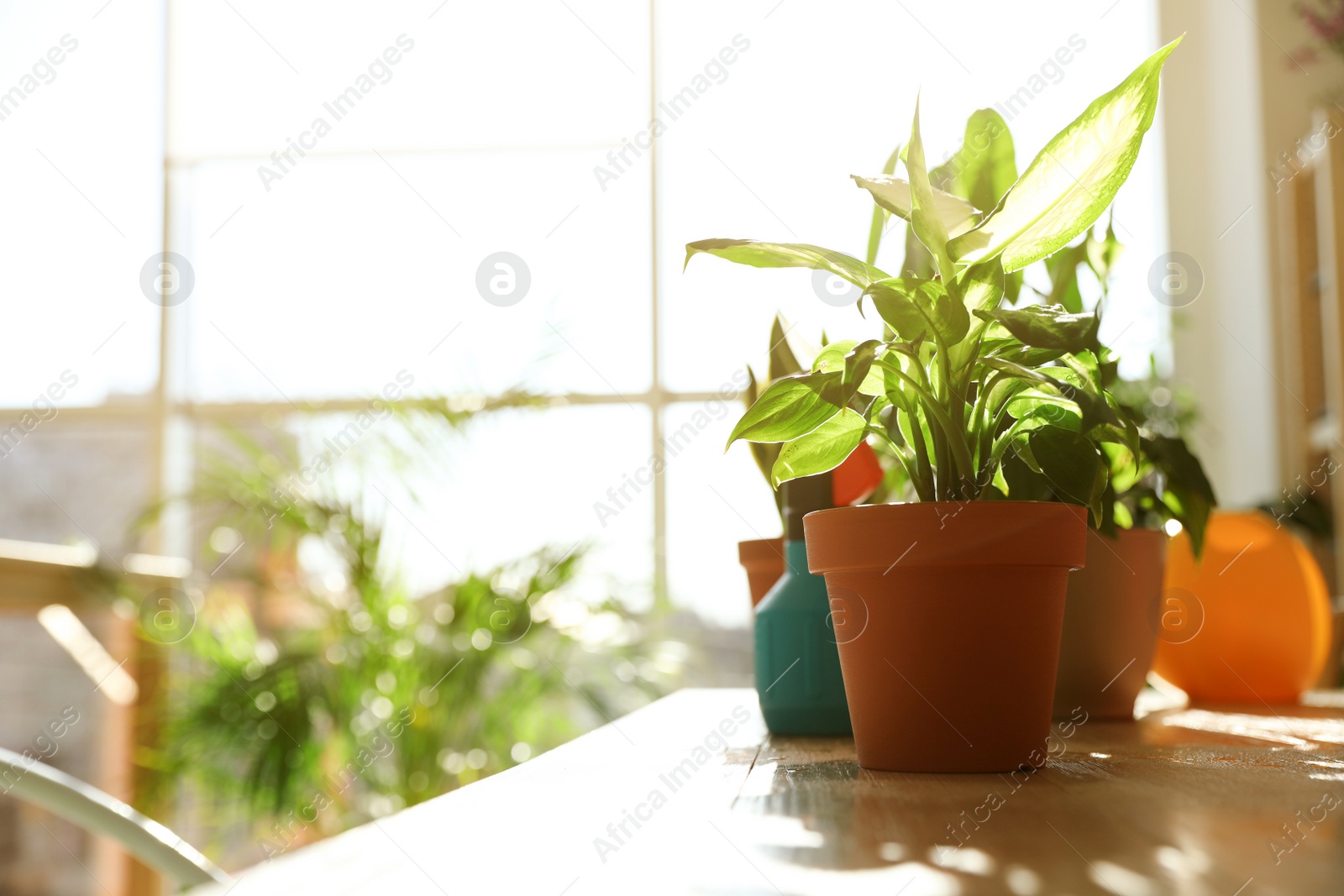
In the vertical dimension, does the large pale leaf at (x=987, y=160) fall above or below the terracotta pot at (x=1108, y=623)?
above

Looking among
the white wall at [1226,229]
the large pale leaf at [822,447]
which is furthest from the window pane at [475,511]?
the large pale leaf at [822,447]

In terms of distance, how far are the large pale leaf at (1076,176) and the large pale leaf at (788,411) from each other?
109mm

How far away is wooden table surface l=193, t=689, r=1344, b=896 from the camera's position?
35 cm

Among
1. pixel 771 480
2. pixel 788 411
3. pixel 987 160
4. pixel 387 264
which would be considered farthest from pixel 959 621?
pixel 387 264

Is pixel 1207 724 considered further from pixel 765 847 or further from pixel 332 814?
pixel 332 814

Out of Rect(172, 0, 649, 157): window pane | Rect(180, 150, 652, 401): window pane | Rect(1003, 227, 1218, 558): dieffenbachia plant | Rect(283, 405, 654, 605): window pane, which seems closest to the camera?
Rect(1003, 227, 1218, 558): dieffenbachia plant

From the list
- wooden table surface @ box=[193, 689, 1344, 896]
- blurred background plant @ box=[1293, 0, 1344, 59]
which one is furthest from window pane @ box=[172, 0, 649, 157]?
wooden table surface @ box=[193, 689, 1344, 896]

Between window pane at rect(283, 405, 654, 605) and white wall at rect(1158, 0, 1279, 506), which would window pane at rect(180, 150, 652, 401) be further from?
white wall at rect(1158, 0, 1279, 506)

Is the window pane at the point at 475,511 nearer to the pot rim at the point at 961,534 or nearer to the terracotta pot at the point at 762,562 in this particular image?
the terracotta pot at the point at 762,562

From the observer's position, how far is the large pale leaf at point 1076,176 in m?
0.53

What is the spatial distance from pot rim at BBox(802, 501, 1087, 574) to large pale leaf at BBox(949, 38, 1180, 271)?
0.48 feet

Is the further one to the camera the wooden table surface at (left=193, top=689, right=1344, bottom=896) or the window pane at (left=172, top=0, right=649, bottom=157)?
the window pane at (left=172, top=0, right=649, bottom=157)

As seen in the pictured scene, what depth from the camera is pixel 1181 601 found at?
43.5 inches

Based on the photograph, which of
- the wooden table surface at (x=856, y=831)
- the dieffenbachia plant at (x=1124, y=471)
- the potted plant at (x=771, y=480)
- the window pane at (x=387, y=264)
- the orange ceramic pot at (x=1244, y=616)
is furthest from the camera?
the window pane at (x=387, y=264)
